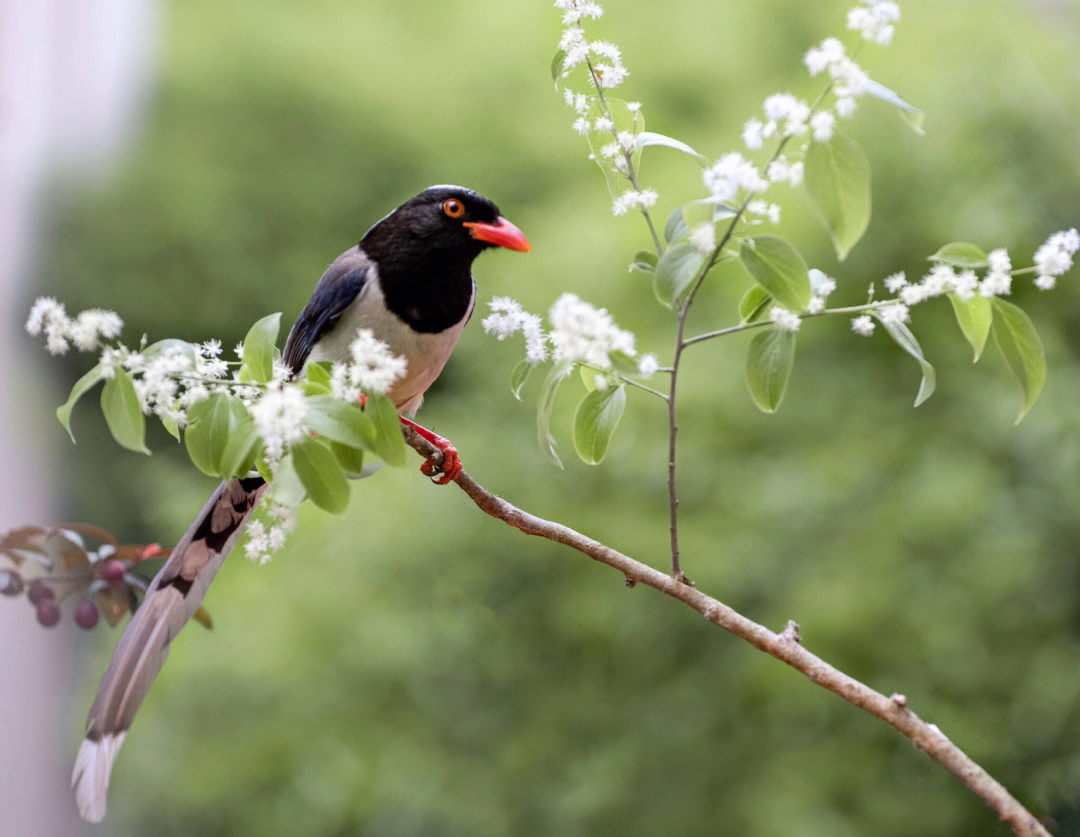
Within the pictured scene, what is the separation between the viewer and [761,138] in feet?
1.58

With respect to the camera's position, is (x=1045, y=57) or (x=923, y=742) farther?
(x=1045, y=57)

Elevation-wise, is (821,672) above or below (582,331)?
below

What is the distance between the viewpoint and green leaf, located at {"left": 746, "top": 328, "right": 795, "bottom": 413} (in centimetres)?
55

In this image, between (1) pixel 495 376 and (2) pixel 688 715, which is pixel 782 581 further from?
(1) pixel 495 376

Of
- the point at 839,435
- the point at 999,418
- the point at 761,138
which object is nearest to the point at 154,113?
the point at 839,435

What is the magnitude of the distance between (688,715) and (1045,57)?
1.18m

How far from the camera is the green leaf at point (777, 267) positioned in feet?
1.65

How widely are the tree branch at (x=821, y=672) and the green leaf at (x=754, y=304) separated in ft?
0.58

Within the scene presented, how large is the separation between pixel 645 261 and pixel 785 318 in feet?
0.43

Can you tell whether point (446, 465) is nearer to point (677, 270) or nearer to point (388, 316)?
point (388, 316)

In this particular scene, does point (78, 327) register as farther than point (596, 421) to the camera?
No

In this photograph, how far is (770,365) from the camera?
22.0 inches

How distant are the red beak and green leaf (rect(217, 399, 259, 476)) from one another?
366mm

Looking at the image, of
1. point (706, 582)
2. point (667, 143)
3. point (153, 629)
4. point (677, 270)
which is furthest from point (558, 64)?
point (706, 582)
